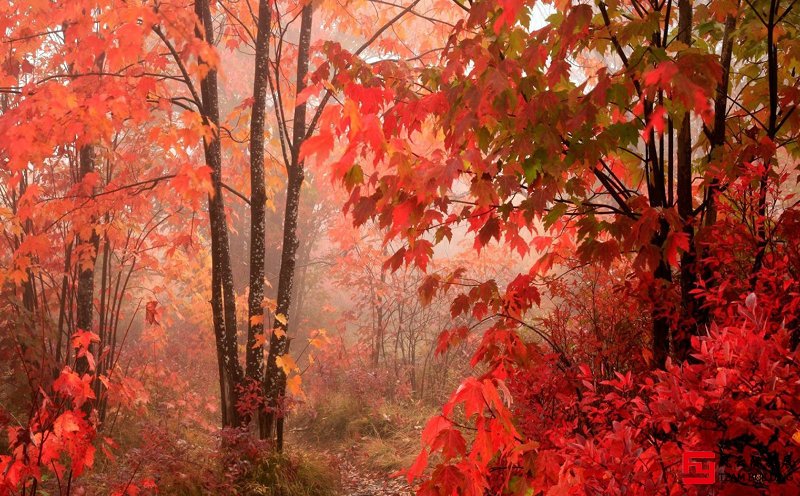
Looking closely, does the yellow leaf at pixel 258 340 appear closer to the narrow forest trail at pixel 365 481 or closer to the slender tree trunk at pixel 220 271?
the slender tree trunk at pixel 220 271

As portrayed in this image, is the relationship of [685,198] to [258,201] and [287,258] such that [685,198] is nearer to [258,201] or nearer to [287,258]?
[287,258]

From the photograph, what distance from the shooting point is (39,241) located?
4.92 metres

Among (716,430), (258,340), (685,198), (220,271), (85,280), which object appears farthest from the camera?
(85,280)

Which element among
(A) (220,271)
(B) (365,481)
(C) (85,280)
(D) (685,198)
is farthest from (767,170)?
(C) (85,280)

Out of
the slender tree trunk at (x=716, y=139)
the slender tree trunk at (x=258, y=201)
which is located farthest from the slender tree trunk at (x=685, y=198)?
the slender tree trunk at (x=258, y=201)

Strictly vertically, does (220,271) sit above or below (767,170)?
below

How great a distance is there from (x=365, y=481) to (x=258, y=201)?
12.0ft

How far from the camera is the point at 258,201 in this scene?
17.5ft

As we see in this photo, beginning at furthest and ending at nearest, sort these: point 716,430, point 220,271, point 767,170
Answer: point 220,271 < point 767,170 < point 716,430

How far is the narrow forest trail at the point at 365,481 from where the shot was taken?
6.16 m

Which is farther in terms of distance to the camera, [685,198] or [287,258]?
[287,258]

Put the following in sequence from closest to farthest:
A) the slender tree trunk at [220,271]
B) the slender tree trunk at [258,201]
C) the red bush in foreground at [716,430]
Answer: the red bush in foreground at [716,430], the slender tree trunk at [258,201], the slender tree trunk at [220,271]

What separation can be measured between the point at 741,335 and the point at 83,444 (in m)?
3.51

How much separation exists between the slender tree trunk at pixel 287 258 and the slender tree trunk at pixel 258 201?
0.13 metres
